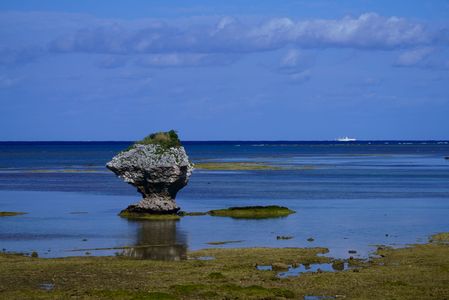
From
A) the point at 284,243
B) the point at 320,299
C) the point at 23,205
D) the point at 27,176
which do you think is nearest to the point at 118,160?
the point at 23,205

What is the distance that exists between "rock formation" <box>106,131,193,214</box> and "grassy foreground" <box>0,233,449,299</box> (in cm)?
2229

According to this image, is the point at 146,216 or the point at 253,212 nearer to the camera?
the point at 146,216

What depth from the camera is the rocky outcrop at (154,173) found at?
67625mm

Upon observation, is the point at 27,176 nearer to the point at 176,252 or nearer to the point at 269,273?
the point at 176,252

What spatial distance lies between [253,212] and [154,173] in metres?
8.60

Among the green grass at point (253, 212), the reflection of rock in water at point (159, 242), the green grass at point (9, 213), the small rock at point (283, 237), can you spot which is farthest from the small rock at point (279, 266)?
the green grass at point (9, 213)

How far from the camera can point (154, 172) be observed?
221ft

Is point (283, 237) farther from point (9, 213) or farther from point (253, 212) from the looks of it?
point (9, 213)

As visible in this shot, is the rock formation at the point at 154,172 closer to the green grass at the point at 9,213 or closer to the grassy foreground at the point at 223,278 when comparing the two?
the green grass at the point at 9,213

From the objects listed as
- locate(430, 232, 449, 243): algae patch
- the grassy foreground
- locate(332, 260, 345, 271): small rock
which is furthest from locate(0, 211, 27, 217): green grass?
locate(332, 260, 345, 271): small rock

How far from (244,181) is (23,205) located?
44.3 metres

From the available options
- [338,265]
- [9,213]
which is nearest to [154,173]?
[9,213]

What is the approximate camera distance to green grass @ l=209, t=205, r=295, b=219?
67562mm

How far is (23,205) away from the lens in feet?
256
